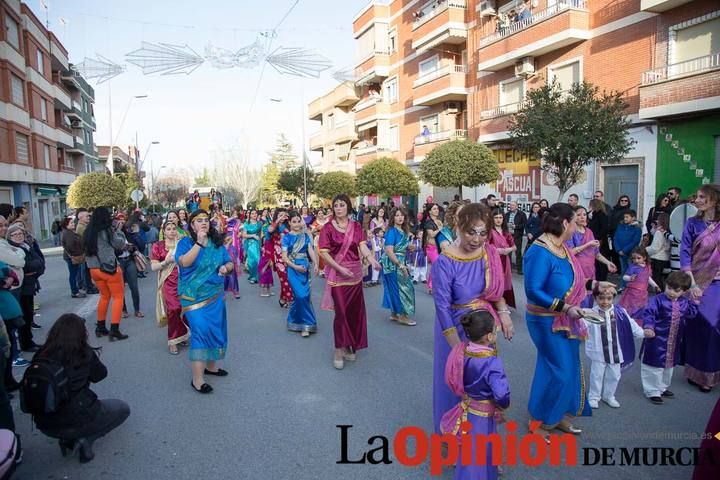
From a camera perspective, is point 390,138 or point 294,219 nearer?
point 294,219

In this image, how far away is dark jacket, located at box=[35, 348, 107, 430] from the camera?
3627 millimetres

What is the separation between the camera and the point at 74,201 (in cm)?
2566

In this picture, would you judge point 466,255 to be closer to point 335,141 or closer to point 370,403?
point 370,403

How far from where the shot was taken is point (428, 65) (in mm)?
28156

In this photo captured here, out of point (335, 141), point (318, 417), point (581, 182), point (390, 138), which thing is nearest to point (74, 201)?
point (390, 138)

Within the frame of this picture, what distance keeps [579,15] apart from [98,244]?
16.9 metres

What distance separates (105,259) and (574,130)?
1050 cm

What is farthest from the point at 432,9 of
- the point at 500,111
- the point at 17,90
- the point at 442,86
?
the point at 17,90

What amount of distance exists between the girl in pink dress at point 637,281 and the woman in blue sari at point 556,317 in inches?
119

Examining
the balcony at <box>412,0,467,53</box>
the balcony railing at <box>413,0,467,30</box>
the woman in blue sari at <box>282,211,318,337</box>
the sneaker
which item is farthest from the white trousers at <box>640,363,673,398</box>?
the balcony railing at <box>413,0,467,30</box>

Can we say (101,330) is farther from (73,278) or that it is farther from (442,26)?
(442,26)

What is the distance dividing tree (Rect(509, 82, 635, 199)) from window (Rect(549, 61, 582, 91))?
236 inches

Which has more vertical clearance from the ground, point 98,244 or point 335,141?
point 335,141

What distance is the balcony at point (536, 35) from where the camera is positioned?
17391 mm
